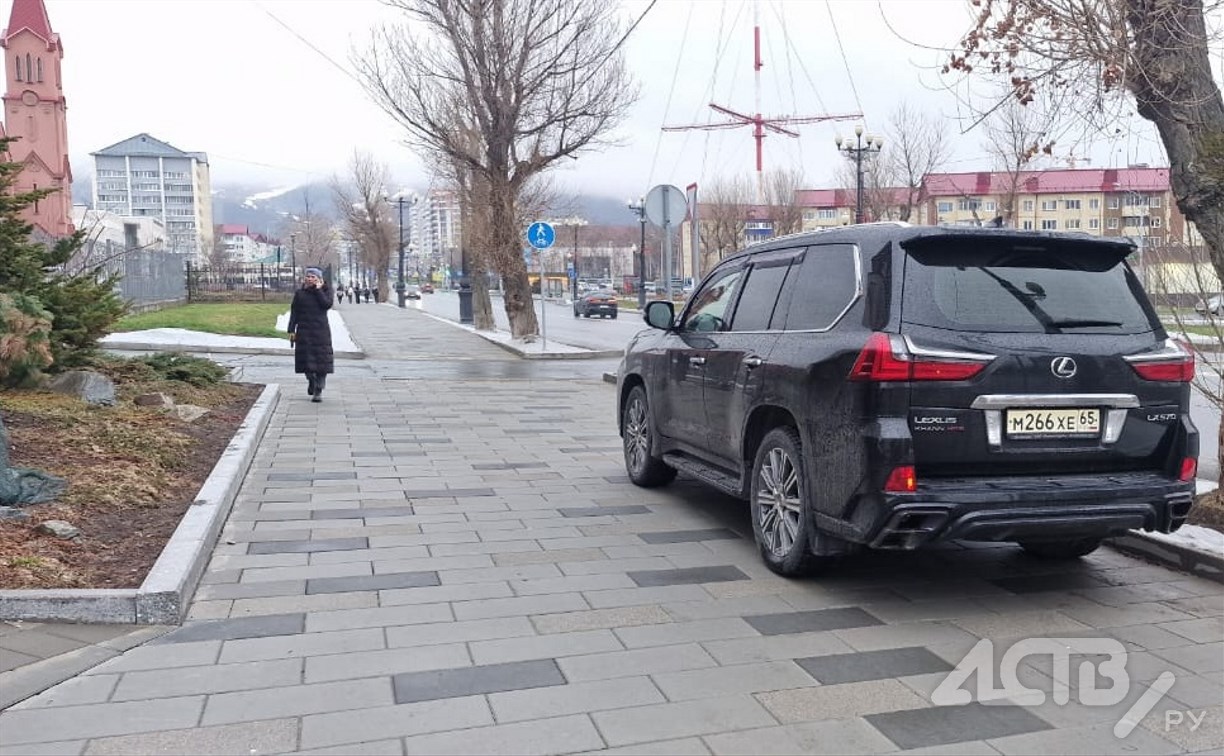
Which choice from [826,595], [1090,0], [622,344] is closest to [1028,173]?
[622,344]

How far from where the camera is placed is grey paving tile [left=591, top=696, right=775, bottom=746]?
3432mm

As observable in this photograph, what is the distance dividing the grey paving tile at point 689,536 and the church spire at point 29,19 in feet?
139

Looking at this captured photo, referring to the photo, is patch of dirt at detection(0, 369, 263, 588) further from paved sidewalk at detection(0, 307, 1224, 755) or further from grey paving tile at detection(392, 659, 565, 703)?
grey paving tile at detection(392, 659, 565, 703)

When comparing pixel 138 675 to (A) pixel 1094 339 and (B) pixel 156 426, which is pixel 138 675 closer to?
(A) pixel 1094 339

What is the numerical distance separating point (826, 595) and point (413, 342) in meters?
22.8

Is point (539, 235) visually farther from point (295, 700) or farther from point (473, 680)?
point (295, 700)

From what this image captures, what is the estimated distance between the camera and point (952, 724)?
11.6 ft

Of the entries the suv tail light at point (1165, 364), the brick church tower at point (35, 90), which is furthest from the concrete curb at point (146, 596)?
the brick church tower at point (35, 90)

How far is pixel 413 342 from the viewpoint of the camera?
26766 mm

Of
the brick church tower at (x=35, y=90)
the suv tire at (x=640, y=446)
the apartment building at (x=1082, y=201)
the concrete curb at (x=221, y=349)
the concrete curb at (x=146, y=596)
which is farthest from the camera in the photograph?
the brick church tower at (x=35, y=90)

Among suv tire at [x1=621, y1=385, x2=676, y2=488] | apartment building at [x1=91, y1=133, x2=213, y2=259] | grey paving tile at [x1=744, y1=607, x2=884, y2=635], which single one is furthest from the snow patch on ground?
apartment building at [x1=91, y1=133, x2=213, y2=259]

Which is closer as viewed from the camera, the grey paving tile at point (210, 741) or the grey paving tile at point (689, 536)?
the grey paving tile at point (210, 741)

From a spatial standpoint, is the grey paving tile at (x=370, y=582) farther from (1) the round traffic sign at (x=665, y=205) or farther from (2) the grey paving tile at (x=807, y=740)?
(1) the round traffic sign at (x=665, y=205)

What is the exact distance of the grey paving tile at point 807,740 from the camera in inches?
131
